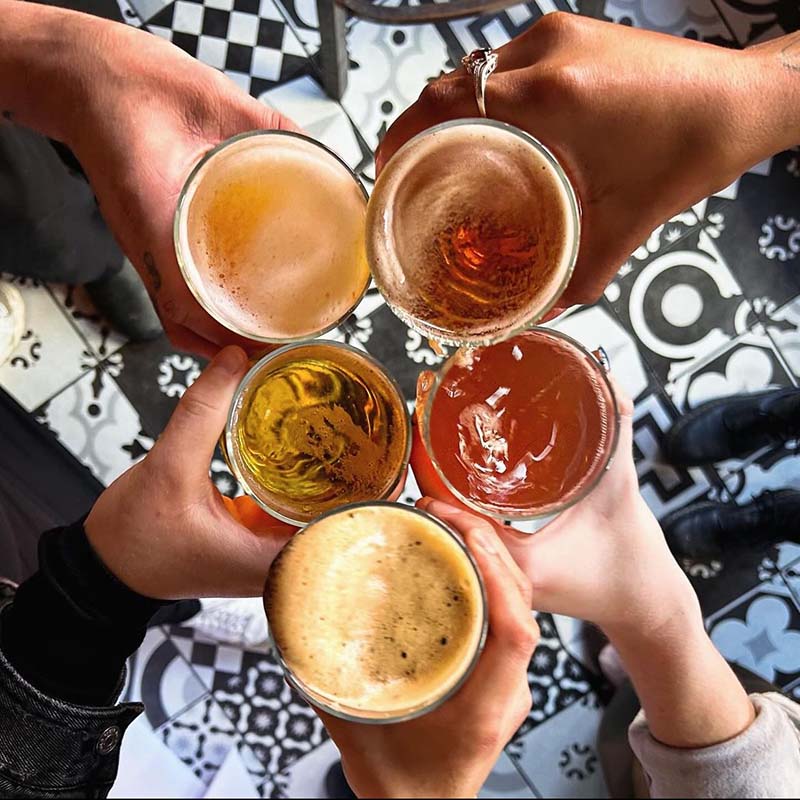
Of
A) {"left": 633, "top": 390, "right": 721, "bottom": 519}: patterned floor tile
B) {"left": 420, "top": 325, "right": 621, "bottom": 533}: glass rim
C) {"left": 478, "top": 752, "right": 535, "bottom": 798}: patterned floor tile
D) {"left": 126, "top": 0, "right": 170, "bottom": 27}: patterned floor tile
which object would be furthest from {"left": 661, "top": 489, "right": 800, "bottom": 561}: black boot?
{"left": 126, "top": 0, "right": 170, "bottom": 27}: patterned floor tile

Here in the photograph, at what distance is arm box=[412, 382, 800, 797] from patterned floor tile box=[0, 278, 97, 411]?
3.49ft

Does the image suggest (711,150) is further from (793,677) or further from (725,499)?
(793,677)

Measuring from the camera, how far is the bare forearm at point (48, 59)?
97cm

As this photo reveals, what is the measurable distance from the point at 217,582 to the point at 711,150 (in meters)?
0.79

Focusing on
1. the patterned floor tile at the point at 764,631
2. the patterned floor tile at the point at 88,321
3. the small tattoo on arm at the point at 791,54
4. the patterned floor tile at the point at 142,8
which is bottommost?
the patterned floor tile at the point at 764,631

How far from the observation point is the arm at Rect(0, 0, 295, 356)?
94 cm

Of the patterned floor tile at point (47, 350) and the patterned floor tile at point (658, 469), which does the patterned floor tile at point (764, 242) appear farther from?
the patterned floor tile at point (47, 350)

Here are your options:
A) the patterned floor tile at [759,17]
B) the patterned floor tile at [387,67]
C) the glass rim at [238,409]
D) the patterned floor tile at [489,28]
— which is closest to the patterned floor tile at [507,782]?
the glass rim at [238,409]

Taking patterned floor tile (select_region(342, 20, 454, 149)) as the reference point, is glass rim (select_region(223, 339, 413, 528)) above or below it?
below

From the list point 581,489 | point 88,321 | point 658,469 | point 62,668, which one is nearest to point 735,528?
point 658,469

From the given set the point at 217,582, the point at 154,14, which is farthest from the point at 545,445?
the point at 154,14

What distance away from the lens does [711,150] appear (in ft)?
2.92

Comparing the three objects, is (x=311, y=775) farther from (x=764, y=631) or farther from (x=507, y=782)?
(x=764, y=631)

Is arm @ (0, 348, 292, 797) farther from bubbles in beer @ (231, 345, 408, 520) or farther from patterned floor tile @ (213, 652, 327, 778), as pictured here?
patterned floor tile @ (213, 652, 327, 778)
